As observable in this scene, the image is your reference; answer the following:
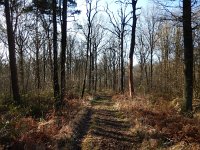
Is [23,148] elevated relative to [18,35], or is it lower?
lower

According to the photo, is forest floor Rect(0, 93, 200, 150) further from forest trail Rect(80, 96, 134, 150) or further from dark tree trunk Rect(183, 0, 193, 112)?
dark tree trunk Rect(183, 0, 193, 112)

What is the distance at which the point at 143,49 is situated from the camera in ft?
161

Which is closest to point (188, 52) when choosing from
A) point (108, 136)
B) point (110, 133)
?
point (110, 133)

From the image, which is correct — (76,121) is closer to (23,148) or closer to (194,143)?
(23,148)

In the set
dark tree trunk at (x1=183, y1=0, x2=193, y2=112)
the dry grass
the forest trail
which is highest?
dark tree trunk at (x1=183, y1=0, x2=193, y2=112)

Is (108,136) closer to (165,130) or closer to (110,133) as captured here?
(110,133)

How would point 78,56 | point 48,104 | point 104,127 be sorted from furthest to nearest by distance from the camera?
1. point 78,56
2. point 48,104
3. point 104,127

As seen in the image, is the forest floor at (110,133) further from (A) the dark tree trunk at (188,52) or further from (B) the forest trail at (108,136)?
(A) the dark tree trunk at (188,52)

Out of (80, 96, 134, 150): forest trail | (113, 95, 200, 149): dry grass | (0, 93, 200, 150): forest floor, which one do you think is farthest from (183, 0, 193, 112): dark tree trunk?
(80, 96, 134, 150): forest trail

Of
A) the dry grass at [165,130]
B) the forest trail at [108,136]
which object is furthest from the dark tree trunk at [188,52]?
the forest trail at [108,136]

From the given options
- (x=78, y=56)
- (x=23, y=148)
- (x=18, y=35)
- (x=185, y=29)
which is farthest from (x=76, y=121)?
(x=78, y=56)

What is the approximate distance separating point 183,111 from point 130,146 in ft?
16.2

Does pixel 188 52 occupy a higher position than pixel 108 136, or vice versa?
pixel 188 52

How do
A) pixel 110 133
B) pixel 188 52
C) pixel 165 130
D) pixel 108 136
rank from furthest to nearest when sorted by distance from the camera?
pixel 188 52, pixel 110 133, pixel 108 136, pixel 165 130
